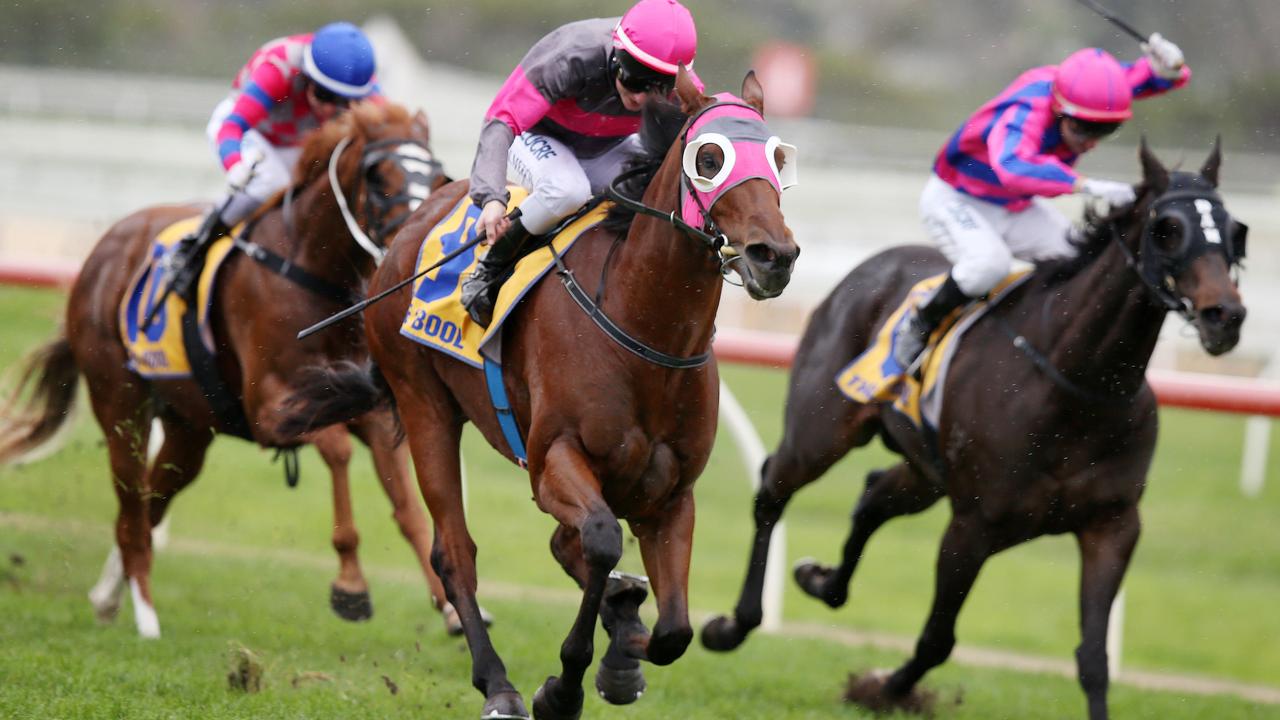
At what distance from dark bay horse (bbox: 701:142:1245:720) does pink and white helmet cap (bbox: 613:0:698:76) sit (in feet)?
5.85

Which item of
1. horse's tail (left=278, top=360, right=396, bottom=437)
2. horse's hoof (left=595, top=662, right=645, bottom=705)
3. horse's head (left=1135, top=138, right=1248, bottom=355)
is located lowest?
horse's hoof (left=595, top=662, right=645, bottom=705)

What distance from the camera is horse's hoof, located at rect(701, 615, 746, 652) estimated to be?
606 cm

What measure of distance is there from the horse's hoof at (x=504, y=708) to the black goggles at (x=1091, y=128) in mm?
2935

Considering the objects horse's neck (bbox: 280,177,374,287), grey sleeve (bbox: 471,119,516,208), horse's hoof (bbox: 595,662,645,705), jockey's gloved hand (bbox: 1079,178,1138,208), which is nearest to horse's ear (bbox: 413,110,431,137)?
horse's neck (bbox: 280,177,374,287)

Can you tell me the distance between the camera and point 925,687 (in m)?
6.14

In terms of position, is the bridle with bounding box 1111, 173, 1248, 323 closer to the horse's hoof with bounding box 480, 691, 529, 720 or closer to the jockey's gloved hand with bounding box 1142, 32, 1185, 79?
the jockey's gloved hand with bounding box 1142, 32, 1185, 79

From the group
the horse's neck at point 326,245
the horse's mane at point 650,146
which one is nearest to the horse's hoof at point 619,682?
the horse's mane at point 650,146

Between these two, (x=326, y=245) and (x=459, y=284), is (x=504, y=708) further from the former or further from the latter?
(x=326, y=245)

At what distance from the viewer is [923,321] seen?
5824 mm

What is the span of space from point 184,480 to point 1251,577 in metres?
6.78

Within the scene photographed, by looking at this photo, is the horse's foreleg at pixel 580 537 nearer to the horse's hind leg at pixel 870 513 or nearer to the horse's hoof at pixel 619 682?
the horse's hoof at pixel 619 682

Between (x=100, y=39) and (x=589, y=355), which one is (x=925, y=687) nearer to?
(x=589, y=355)

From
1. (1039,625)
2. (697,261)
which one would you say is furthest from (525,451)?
(1039,625)

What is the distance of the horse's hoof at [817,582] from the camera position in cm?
631
